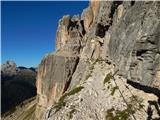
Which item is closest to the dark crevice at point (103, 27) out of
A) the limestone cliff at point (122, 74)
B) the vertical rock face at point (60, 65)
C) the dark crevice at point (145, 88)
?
the limestone cliff at point (122, 74)

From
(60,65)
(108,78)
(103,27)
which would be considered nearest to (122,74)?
(108,78)

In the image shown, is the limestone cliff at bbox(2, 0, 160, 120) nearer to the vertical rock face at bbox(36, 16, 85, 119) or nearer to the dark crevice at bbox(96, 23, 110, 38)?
the dark crevice at bbox(96, 23, 110, 38)

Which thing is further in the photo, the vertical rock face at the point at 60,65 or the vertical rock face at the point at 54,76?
the vertical rock face at the point at 60,65

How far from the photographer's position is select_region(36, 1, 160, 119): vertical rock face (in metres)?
42.6

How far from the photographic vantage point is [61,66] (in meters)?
92.3

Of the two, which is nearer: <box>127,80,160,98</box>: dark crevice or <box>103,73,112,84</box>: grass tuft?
<box>127,80,160,98</box>: dark crevice

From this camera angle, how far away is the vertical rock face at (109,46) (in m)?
42.6

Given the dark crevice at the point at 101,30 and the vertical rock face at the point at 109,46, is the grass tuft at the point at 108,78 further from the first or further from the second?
the dark crevice at the point at 101,30

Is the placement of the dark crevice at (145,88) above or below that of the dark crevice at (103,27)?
below

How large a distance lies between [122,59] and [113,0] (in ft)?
63.5

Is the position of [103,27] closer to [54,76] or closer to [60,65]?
[60,65]

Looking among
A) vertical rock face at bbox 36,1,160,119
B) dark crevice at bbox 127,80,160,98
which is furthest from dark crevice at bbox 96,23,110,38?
dark crevice at bbox 127,80,160,98

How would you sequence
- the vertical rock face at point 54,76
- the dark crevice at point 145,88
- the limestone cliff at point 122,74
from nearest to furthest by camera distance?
the limestone cliff at point 122,74
the dark crevice at point 145,88
the vertical rock face at point 54,76

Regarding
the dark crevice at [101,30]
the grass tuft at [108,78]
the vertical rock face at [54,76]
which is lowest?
the vertical rock face at [54,76]
